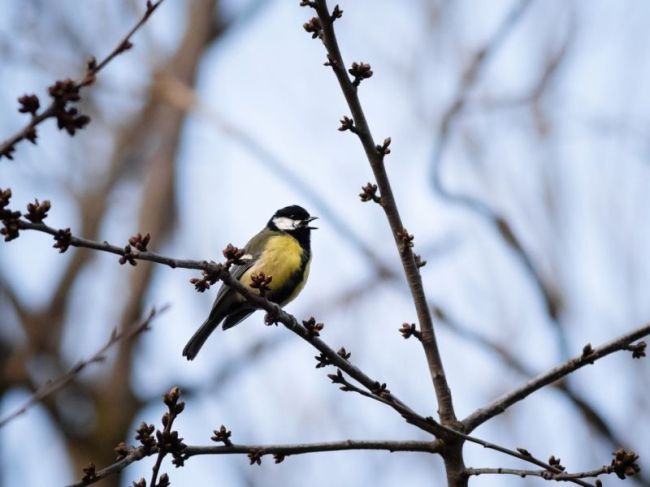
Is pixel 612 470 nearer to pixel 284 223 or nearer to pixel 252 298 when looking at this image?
pixel 252 298

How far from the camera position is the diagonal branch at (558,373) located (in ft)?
9.11

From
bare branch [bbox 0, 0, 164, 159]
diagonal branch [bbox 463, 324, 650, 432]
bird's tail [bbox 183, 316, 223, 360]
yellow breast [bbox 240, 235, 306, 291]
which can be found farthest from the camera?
yellow breast [bbox 240, 235, 306, 291]

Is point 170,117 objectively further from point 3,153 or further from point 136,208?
point 3,153

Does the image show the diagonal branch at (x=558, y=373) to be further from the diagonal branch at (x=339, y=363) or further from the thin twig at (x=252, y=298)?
the thin twig at (x=252, y=298)

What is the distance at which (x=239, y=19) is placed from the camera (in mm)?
13500

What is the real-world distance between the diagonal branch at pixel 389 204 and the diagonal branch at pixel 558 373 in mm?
98

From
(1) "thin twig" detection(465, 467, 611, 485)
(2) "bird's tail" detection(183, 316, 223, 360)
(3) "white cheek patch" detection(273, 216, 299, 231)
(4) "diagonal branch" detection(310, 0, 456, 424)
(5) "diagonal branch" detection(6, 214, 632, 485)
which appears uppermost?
(3) "white cheek patch" detection(273, 216, 299, 231)

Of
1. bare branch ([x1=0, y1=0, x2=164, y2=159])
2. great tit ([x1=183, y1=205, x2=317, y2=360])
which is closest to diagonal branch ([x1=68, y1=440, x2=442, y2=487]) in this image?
bare branch ([x1=0, y1=0, x2=164, y2=159])

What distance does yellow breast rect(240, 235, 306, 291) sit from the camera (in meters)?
5.09

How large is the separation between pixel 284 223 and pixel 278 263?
28.8 inches

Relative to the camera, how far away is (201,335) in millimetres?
4789

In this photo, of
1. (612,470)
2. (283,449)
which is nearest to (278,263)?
(283,449)

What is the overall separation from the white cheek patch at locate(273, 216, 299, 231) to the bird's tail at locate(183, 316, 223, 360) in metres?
1.06

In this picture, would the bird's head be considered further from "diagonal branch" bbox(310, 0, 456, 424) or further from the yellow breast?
"diagonal branch" bbox(310, 0, 456, 424)
